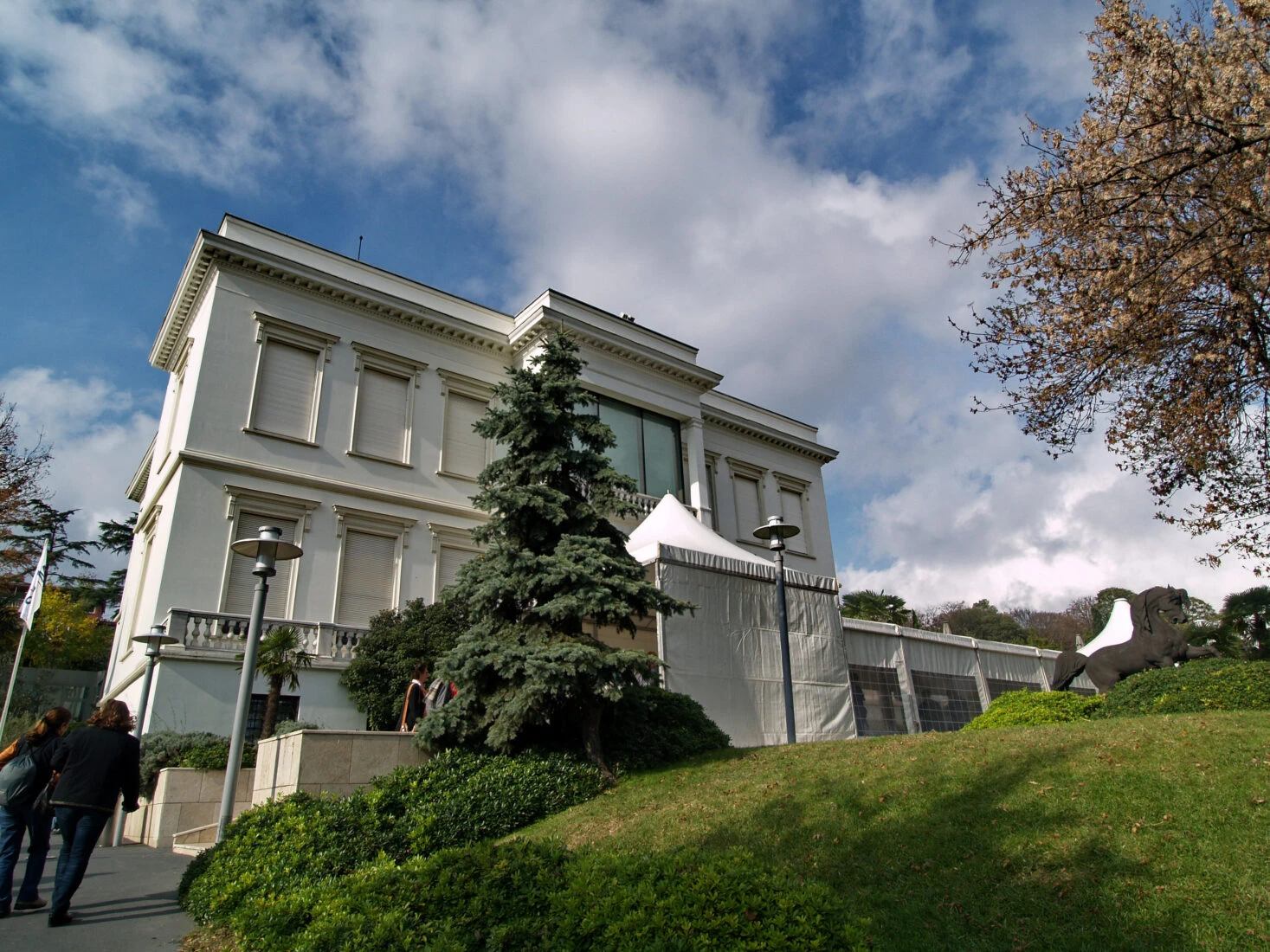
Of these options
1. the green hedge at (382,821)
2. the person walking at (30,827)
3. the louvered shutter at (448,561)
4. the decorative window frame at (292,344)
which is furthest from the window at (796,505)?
the person walking at (30,827)

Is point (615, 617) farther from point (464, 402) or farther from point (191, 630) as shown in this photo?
point (464, 402)

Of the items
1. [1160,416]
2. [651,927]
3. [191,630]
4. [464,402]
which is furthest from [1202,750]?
[464,402]

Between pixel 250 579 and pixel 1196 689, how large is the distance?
18.3m

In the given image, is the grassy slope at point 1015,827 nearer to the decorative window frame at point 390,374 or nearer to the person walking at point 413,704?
the person walking at point 413,704

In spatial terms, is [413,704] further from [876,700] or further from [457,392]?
[457,392]

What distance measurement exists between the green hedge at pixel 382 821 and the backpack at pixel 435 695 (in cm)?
177

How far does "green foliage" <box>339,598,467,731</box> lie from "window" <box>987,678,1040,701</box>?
14.8 m

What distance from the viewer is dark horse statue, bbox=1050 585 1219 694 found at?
12125mm

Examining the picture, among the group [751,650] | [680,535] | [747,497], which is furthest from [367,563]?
[747,497]

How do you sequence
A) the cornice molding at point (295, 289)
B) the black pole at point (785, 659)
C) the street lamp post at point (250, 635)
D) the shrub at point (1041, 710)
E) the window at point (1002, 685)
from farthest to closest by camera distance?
the window at point (1002, 685)
the cornice molding at point (295, 289)
the black pole at point (785, 659)
the shrub at point (1041, 710)
the street lamp post at point (250, 635)

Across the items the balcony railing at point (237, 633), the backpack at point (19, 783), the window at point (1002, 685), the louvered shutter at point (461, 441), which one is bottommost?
the backpack at point (19, 783)

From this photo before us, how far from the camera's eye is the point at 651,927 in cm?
436

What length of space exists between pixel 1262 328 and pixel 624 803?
9634 millimetres

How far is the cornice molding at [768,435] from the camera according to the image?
32094mm
